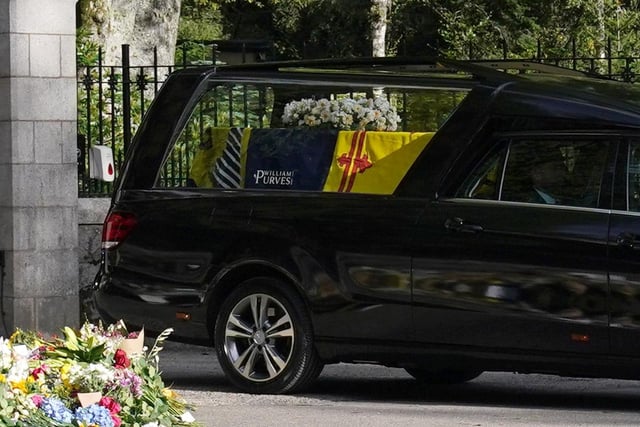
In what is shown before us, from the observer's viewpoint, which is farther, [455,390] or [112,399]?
[455,390]

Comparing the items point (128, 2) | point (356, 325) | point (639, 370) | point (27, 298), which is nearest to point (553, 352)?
point (639, 370)

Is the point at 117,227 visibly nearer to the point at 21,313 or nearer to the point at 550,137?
the point at 550,137

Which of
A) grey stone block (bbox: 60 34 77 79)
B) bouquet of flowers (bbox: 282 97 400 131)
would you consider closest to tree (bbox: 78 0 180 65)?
grey stone block (bbox: 60 34 77 79)

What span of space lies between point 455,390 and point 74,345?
452 cm

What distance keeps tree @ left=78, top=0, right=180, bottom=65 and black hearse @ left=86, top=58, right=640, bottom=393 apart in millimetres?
12723

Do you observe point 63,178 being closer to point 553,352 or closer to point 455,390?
point 455,390

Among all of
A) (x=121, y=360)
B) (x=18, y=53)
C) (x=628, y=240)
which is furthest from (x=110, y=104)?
(x=121, y=360)

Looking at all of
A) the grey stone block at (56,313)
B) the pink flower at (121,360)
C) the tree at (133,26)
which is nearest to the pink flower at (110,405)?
the pink flower at (121,360)

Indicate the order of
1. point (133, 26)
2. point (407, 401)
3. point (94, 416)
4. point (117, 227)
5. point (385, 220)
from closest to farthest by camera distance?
point (94, 416), point (385, 220), point (407, 401), point (117, 227), point (133, 26)

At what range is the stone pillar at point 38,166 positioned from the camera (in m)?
13.5

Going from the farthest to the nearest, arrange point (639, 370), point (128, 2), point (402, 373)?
point (128, 2), point (402, 373), point (639, 370)

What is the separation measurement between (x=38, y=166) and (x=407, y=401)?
4865 mm

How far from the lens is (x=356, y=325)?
964 centimetres

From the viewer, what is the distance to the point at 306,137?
1020 cm
